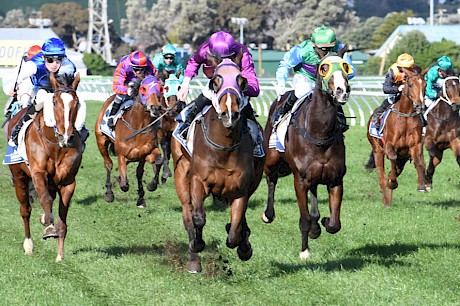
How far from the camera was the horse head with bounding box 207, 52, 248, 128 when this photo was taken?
21.8 ft

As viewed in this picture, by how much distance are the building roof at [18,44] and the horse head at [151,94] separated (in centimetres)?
4770

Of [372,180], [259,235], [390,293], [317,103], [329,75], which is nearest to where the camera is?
[390,293]

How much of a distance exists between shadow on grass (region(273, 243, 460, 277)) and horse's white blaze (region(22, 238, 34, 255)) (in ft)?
8.21

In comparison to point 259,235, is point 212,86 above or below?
above

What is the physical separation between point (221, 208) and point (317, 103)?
3.80 m

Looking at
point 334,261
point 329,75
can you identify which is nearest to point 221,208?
point 334,261

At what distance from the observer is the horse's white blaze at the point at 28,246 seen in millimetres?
9047

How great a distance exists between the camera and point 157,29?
307 feet

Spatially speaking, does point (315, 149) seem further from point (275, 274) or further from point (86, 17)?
point (86, 17)

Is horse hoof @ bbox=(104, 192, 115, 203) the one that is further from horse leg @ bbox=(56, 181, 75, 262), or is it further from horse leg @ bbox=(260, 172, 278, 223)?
horse leg @ bbox=(56, 181, 75, 262)

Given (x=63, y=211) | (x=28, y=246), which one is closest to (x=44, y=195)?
(x=63, y=211)

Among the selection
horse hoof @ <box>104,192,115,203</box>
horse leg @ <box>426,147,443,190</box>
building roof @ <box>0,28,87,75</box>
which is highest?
horse hoof @ <box>104,192,115,203</box>

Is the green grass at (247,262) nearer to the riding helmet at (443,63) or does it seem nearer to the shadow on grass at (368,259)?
the shadow on grass at (368,259)

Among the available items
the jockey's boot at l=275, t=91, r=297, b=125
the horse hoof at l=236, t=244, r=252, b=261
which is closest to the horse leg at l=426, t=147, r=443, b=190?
the jockey's boot at l=275, t=91, r=297, b=125
